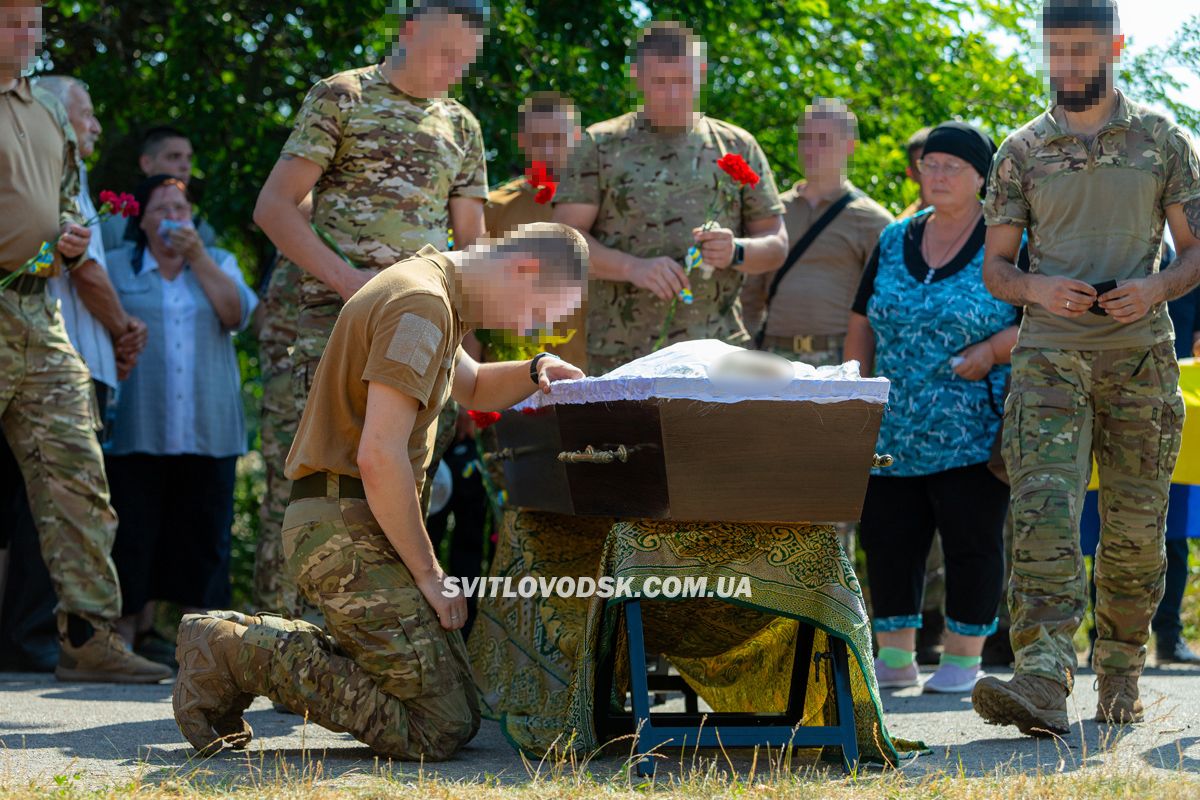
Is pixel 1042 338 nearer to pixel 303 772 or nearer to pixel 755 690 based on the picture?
pixel 755 690

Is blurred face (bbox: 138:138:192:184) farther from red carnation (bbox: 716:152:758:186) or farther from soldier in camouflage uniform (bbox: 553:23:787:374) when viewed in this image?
red carnation (bbox: 716:152:758:186)

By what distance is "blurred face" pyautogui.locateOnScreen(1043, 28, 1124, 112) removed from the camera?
5.01m

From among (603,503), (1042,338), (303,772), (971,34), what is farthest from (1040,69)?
(971,34)

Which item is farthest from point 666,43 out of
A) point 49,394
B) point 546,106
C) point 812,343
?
point 49,394

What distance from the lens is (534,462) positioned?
5035 mm

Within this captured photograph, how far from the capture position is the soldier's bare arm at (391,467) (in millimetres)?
4191

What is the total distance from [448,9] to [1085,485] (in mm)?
2625

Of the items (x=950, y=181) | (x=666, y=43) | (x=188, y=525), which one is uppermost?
(x=666, y=43)

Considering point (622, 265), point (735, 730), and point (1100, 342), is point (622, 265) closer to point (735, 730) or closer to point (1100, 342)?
point (1100, 342)

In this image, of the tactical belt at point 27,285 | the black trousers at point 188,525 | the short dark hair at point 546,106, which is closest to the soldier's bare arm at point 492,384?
the tactical belt at point 27,285

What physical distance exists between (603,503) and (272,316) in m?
3.05

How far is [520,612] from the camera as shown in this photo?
5.15m

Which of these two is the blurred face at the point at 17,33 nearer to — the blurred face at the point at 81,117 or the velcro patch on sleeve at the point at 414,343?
the blurred face at the point at 81,117

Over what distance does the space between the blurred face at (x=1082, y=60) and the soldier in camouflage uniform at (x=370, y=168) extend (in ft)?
6.41
